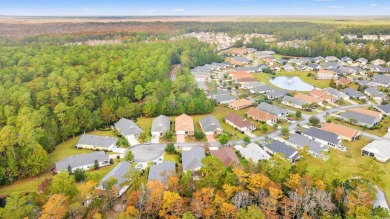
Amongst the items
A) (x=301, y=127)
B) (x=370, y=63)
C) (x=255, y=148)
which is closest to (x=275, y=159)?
(x=255, y=148)

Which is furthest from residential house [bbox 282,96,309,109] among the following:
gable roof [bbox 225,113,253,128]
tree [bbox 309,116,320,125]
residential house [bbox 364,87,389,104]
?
residential house [bbox 364,87,389,104]

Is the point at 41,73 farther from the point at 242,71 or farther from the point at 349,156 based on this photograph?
the point at 349,156

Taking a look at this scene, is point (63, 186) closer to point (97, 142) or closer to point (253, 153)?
point (97, 142)

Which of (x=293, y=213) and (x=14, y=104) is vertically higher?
(x=14, y=104)

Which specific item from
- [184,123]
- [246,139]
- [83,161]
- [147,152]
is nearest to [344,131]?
[246,139]

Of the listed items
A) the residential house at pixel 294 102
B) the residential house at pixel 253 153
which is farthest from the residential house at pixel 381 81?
the residential house at pixel 253 153

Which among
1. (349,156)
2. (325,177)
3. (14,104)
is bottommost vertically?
(349,156)
